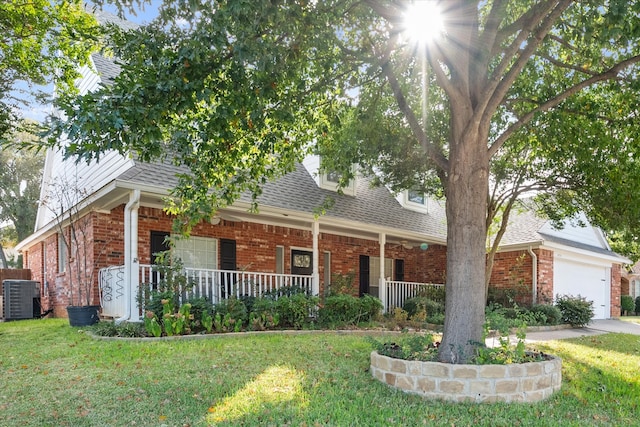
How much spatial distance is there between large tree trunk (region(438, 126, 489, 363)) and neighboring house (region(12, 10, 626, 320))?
13.9ft

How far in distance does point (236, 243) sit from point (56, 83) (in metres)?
5.83

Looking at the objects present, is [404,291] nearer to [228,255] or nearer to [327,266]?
[327,266]

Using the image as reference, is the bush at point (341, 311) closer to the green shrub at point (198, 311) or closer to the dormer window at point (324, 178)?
the green shrub at point (198, 311)

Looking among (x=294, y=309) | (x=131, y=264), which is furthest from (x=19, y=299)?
(x=294, y=309)

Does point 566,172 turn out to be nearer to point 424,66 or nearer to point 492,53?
point 424,66

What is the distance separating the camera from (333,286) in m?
11.3

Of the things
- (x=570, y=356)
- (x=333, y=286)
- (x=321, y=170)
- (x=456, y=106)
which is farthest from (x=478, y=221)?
(x=333, y=286)

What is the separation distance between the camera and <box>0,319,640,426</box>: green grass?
424 centimetres

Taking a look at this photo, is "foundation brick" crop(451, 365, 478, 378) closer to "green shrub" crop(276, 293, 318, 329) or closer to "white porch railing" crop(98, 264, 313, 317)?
"green shrub" crop(276, 293, 318, 329)

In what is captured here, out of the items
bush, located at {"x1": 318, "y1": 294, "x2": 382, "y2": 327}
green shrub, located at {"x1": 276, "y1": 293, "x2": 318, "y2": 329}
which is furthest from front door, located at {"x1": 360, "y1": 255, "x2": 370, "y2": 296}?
green shrub, located at {"x1": 276, "y1": 293, "x2": 318, "y2": 329}

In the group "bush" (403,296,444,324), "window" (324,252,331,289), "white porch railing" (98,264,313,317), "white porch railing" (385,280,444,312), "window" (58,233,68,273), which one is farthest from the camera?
"window" (324,252,331,289)

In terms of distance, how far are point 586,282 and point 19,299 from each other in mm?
19253

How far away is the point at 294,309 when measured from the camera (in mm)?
9633

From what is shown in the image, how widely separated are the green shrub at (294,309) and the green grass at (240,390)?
200 centimetres
